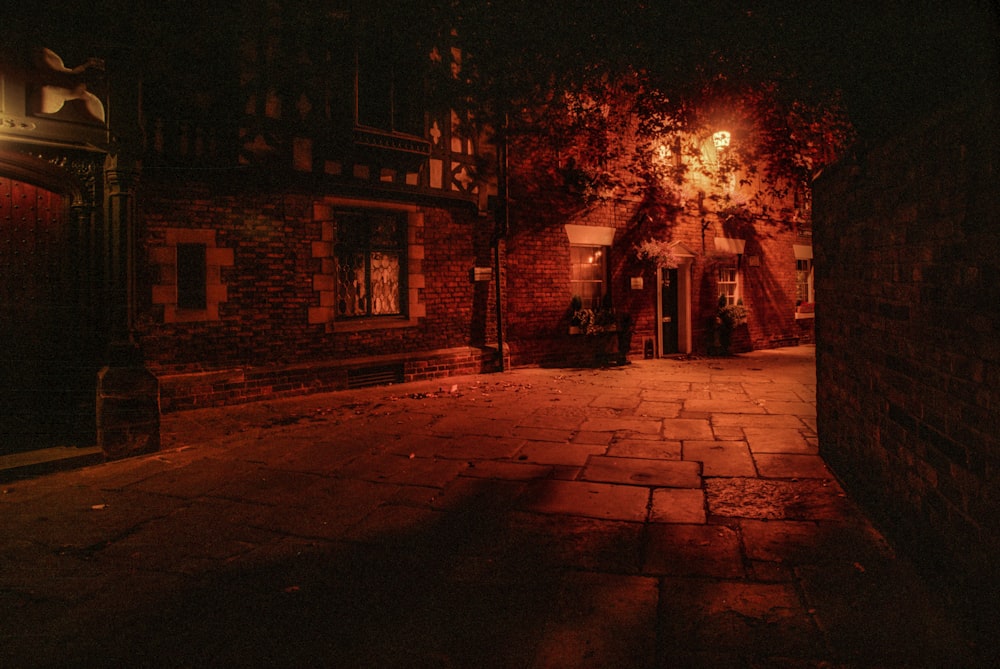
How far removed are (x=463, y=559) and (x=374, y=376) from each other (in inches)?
247

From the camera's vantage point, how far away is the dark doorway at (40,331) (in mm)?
5473

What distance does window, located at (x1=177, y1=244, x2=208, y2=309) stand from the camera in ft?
25.0

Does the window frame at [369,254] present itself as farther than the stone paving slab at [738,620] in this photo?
Yes

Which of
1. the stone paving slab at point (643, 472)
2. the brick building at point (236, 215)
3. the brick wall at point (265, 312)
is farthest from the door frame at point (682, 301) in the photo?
the stone paving slab at point (643, 472)

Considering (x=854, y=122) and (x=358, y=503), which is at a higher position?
(x=854, y=122)

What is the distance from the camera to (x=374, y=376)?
929 centimetres

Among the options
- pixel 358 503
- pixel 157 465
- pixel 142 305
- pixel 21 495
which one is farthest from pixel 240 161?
pixel 358 503

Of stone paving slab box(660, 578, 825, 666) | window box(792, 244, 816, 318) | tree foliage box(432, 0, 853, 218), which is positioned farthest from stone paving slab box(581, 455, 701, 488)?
window box(792, 244, 816, 318)

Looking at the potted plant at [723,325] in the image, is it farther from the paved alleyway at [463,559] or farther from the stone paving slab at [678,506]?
the stone paving slab at [678,506]

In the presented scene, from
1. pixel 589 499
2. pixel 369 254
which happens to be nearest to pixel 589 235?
pixel 369 254

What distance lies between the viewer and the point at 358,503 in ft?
14.2

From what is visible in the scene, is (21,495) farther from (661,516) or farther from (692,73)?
(692,73)

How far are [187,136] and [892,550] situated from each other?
337 inches

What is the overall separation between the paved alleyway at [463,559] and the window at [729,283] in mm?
9283
